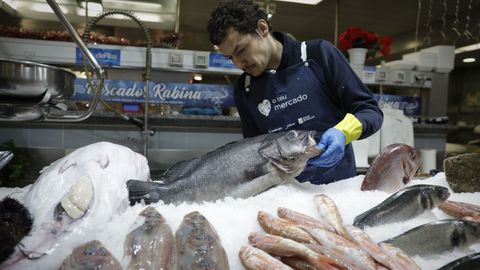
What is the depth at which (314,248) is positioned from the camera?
0.80m

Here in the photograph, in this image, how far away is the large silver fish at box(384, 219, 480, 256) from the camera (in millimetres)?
869

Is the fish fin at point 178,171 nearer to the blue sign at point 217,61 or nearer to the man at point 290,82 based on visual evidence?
the man at point 290,82

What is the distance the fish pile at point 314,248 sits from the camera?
29.7 inches

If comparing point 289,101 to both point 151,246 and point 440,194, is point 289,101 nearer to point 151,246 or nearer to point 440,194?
point 440,194

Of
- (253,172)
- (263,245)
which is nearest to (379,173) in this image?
(253,172)

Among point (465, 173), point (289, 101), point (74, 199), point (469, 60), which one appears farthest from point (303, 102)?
point (469, 60)

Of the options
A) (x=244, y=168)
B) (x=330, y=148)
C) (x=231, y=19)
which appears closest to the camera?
(x=244, y=168)

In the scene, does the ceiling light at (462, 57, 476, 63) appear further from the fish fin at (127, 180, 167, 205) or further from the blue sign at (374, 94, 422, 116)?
the fish fin at (127, 180, 167, 205)

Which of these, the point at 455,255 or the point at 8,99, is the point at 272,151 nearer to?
the point at 455,255

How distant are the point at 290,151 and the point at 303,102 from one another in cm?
72

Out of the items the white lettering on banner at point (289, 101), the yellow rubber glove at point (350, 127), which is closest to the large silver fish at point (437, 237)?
the yellow rubber glove at point (350, 127)

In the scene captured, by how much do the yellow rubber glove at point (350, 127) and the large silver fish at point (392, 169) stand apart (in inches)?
5.7

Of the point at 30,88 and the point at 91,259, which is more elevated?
the point at 30,88

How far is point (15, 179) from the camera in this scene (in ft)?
9.31
